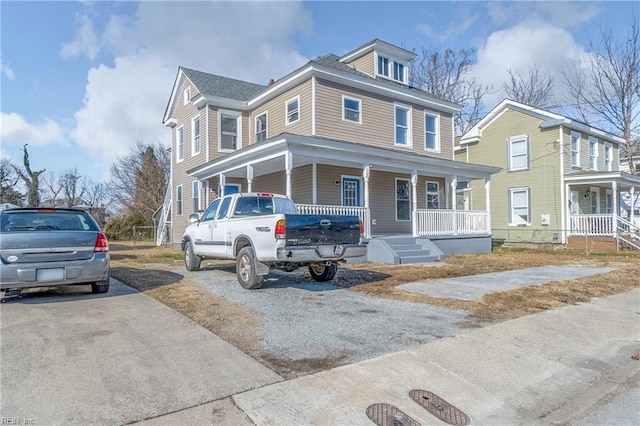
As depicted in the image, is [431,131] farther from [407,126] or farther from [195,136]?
[195,136]

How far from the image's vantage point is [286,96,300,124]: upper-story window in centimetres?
1542

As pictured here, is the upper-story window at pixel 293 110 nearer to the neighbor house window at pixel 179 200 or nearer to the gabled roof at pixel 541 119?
the neighbor house window at pixel 179 200

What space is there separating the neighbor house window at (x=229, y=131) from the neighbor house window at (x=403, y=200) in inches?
310

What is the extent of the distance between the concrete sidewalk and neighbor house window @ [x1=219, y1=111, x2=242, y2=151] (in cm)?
1558

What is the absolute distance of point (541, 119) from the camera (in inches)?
842

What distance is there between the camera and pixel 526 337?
4750 mm

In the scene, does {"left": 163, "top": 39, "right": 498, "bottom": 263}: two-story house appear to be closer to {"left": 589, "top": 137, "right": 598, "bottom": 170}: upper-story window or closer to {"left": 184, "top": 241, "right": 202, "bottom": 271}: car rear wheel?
{"left": 184, "top": 241, "right": 202, "bottom": 271}: car rear wheel

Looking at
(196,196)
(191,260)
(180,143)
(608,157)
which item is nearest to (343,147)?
(191,260)

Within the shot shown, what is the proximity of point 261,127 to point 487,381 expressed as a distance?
52.6ft

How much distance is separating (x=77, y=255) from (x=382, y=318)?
4973 millimetres

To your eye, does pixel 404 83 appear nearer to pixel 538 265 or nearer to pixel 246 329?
pixel 538 265

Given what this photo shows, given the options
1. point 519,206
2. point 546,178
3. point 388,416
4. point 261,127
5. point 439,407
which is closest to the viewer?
point 388,416

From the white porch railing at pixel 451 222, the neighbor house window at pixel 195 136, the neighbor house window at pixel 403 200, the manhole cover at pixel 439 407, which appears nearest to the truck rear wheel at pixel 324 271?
the manhole cover at pixel 439 407

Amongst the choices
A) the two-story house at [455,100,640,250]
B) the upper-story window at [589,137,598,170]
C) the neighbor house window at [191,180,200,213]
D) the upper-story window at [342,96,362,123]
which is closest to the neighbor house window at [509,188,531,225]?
the two-story house at [455,100,640,250]
